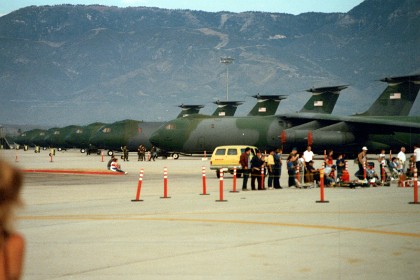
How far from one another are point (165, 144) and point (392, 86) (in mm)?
21101

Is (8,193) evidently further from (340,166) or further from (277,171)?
(340,166)

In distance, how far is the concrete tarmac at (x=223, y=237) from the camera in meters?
11.7

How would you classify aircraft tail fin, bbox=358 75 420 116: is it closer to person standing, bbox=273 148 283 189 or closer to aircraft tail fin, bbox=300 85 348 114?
aircraft tail fin, bbox=300 85 348 114

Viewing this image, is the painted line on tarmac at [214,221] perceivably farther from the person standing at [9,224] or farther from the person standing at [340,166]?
the person standing at [340,166]

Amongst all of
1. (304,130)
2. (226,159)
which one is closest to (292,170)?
(226,159)

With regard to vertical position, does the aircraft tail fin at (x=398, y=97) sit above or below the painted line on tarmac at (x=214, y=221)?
above

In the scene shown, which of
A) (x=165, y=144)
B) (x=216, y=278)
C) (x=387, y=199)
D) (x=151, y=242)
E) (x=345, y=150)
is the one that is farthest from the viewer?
(x=165, y=144)

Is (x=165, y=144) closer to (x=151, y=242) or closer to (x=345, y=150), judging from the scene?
(x=345, y=150)

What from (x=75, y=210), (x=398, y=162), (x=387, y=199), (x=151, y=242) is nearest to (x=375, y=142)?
(x=398, y=162)

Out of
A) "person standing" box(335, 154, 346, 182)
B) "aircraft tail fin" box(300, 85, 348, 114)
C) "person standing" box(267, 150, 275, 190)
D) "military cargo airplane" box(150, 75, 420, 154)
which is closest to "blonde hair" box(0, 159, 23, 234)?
"person standing" box(267, 150, 275, 190)

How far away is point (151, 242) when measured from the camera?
1504cm

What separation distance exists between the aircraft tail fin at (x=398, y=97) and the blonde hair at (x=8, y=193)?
65.8 metres

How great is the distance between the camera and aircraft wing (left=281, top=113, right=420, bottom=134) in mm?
58000

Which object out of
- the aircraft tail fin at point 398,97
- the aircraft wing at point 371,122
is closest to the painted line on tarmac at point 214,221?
the aircraft wing at point 371,122
